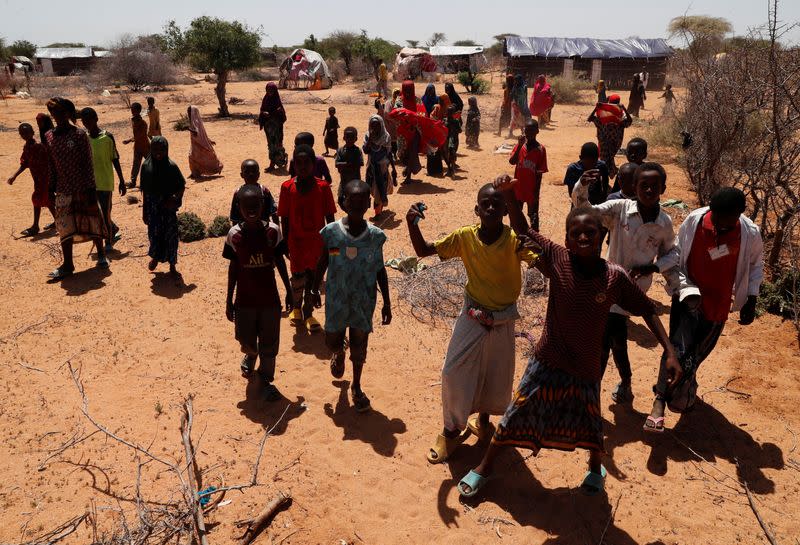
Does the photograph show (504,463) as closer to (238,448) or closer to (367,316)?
(367,316)

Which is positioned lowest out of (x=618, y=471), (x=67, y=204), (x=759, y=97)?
(x=618, y=471)

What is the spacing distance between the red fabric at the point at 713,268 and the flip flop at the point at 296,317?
129 inches

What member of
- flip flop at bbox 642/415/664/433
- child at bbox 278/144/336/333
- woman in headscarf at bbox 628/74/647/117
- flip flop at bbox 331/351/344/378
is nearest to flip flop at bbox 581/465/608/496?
flip flop at bbox 642/415/664/433

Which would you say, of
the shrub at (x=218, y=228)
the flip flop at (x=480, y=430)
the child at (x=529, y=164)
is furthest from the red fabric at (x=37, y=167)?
the flip flop at (x=480, y=430)

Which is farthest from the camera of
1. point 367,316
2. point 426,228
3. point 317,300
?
point 426,228

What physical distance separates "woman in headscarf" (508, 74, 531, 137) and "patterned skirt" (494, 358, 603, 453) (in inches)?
486

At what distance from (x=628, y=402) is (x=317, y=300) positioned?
7.82 feet

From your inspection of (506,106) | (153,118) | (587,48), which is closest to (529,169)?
(153,118)

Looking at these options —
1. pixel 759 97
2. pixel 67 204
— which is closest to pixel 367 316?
pixel 67 204

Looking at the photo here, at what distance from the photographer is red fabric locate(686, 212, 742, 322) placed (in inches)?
137

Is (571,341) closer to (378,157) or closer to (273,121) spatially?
(378,157)

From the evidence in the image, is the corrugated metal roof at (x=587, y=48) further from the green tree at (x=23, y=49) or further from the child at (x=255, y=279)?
the green tree at (x=23, y=49)

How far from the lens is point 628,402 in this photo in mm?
Answer: 4184

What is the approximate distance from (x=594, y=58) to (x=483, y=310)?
96.7ft
